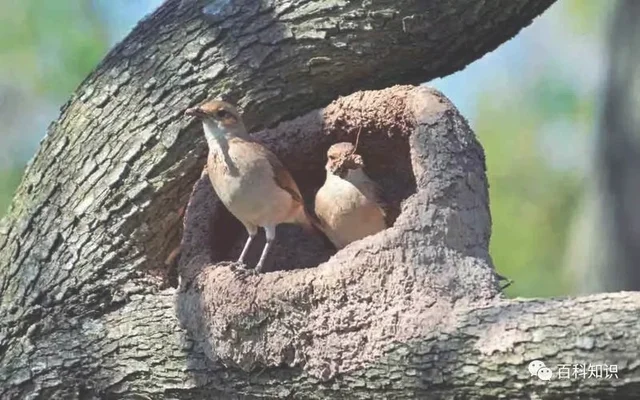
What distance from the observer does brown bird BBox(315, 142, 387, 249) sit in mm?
4836

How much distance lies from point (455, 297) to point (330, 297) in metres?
0.51

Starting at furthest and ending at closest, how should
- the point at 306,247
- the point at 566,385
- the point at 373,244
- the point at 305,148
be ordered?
the point at 306,247 < the point at 305,148 < the point at 373,244 < the point at 566,385

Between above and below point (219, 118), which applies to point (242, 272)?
below

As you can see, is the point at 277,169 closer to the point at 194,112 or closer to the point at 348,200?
the point at 348,200

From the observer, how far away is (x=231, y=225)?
216 inches

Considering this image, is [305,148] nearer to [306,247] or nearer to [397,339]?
[306,247]

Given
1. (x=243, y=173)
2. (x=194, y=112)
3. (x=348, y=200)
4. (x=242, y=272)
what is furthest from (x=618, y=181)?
(x=194, y=112)

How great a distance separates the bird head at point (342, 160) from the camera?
4.82 metres

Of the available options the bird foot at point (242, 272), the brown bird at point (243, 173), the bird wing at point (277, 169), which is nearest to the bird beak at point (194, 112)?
the brown bird at point (243, 173)

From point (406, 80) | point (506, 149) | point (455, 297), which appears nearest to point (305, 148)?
point (406, 80)

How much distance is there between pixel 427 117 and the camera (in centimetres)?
452

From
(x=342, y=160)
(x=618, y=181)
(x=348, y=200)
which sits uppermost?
(x=618, y=181)

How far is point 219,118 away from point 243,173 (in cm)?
32

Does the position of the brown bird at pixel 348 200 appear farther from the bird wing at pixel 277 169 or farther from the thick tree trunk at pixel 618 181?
the thick tree trunk at pixel 618 181
